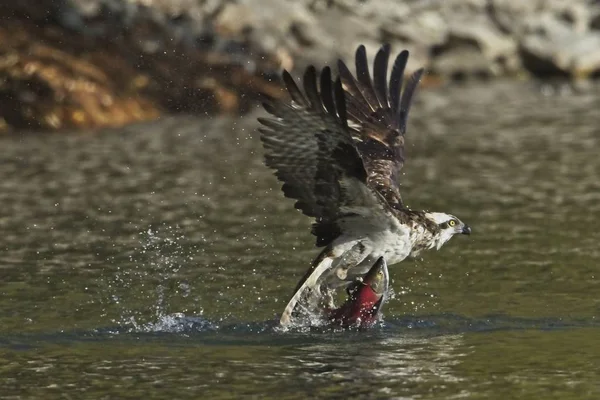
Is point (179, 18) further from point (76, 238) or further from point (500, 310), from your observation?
point (500, 310)

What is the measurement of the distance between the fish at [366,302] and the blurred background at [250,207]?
124 mm

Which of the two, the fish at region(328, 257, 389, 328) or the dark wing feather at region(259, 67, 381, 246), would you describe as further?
the fish at region(328, 257, 389, 328)

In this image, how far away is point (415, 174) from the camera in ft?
52.3

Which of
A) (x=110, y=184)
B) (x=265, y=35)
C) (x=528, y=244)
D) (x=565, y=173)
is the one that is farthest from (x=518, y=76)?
(x=528, y=244)

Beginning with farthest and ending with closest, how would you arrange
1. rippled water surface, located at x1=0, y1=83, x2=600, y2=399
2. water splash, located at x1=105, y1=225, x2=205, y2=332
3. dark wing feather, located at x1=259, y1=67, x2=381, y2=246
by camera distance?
water splash, located at x1=105, y1=225, x2=205, y2=332
dark wing feather, located at x1=259, y1=67, x2=381, y2=246
rippled water surface, located at x1=0, y1=83, x2=600, y2=399

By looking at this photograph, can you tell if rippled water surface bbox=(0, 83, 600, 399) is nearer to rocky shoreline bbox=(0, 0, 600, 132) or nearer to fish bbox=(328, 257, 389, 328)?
fish bbox=(328, 257, 389, 328)

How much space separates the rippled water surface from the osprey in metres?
0.47

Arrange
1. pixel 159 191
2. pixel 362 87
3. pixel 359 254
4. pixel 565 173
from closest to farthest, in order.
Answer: pixel 359 254 < pixel 362 87 < pixel 159 191 < pixel 565 173

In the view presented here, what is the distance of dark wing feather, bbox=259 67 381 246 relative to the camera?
8.22 m

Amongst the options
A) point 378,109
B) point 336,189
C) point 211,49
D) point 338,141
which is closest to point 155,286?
point 378,109

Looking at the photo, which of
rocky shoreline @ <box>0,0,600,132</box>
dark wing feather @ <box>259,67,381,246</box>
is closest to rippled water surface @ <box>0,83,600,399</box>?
dark wing feather @ <box>259,67,381,246</box>

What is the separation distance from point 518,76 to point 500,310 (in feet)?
63.3

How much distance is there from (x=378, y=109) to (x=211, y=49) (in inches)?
476

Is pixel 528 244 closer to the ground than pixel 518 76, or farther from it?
closer to the ground
